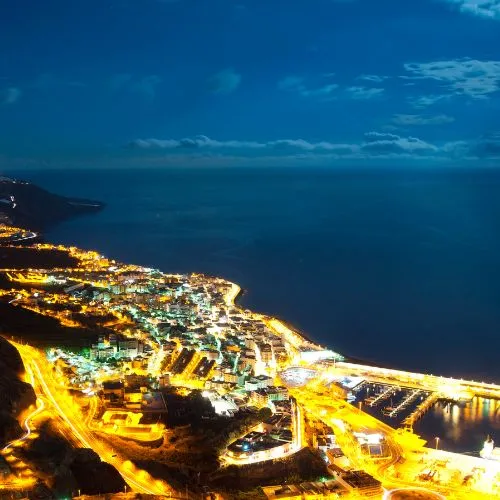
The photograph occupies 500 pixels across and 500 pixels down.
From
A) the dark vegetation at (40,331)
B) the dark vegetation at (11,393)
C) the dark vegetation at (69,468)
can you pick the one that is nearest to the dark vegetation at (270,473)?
the dark vegetation at (69,468)

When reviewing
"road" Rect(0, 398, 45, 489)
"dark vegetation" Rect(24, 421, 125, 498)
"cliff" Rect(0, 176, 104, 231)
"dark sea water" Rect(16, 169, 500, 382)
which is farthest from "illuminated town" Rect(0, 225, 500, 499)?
"cliff" Rect(0, 176, 104, 231)

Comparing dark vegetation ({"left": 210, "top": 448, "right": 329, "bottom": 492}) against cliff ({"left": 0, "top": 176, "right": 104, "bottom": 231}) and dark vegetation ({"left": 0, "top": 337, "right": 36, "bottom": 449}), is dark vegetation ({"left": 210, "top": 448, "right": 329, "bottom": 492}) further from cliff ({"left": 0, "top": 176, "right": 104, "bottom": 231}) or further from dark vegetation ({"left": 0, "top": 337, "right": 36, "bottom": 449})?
cliff ({"left": 0, "top": 176, "right": 104, "bottom": 231})

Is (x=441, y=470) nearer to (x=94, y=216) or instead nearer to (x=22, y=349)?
(x=22, y=349)

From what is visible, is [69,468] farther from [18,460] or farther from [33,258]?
[33,258]

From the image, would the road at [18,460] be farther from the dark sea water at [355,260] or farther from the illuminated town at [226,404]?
the dark sea water at [355,260]

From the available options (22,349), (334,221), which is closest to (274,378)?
(22,349)
